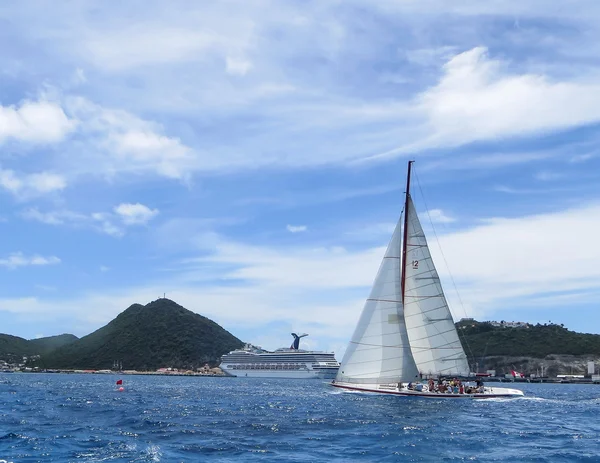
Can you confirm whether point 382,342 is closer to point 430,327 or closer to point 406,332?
point 406,332

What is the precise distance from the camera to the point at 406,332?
196 feet

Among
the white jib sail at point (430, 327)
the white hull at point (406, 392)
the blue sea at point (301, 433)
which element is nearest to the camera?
the blue sea at point (301, 433)

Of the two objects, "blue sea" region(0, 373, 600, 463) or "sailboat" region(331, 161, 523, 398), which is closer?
"blue sea" region(0, 373, 600, 463)

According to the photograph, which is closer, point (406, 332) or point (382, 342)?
point (382, 342)

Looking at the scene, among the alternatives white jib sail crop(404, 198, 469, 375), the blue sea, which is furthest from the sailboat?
the blue sea

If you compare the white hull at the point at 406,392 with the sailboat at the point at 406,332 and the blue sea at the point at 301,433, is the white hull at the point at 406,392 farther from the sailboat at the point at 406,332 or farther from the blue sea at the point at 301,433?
the blue sea at the point at 301,433

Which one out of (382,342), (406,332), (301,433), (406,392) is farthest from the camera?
(406,332)

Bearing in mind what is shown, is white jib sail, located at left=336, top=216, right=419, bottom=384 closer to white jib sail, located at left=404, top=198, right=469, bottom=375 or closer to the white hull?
the white hull

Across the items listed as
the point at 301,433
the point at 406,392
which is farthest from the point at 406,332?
the point at 301,433

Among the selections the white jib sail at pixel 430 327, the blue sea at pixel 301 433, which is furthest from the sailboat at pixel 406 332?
the blue sea at pixel 301 433

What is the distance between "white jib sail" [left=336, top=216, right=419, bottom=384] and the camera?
5803cm

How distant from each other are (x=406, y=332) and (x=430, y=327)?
270cm

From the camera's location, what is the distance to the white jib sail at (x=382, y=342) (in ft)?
190

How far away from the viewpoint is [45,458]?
88.0 feet
